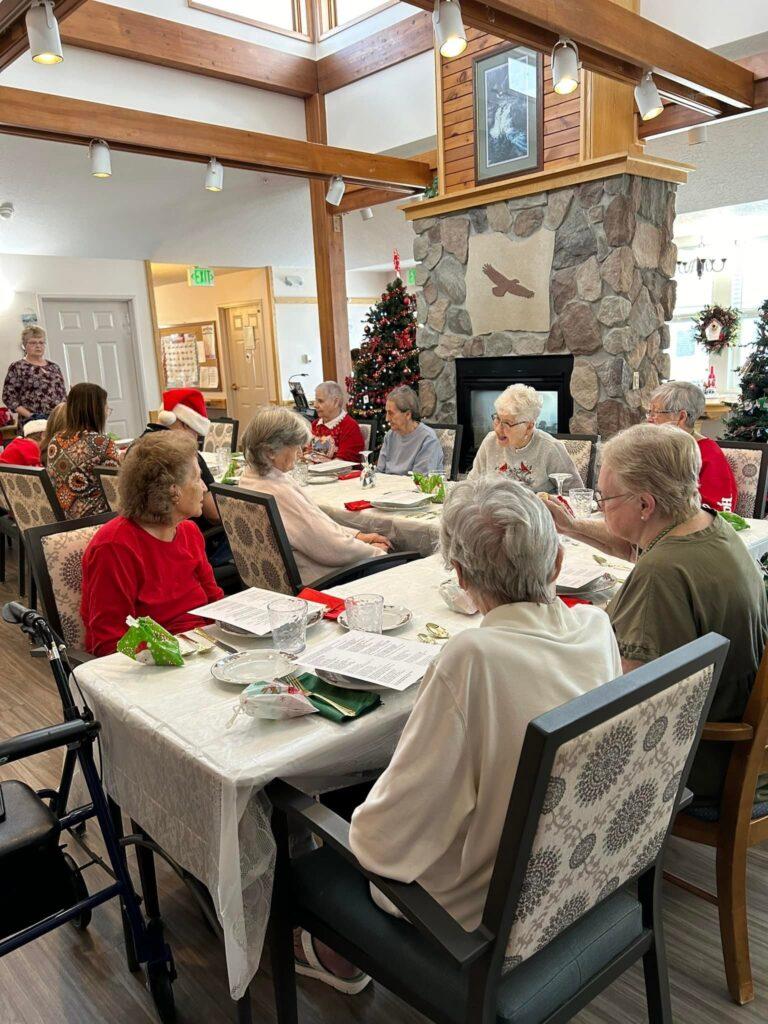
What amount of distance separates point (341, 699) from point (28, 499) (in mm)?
2754

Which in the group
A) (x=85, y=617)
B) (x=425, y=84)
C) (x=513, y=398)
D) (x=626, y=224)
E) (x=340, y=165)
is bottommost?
(x=85, y=617)

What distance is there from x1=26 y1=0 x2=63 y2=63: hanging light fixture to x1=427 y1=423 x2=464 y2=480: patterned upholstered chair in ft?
9.27

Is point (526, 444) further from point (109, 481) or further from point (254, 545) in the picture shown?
point (109, 481)

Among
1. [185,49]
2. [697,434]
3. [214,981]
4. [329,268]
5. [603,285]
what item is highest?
[185,49]

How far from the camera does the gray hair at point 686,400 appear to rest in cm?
315

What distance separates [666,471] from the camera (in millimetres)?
1664

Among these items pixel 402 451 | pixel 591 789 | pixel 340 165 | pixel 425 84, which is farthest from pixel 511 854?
pixel 425 84

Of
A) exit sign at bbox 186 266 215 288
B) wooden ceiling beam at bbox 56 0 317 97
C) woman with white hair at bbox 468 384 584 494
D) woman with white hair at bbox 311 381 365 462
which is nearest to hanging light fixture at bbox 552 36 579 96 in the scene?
woman with white hair at bbox 468 384 584 494

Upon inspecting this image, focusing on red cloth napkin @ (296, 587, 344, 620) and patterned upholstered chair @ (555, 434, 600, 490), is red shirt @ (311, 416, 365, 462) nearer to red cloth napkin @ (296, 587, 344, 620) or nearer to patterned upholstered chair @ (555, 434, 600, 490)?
patterned upholstered chair @ (555, 434, 600, 490)

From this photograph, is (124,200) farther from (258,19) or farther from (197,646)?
(197,646)

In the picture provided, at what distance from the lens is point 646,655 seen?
61.0 inches

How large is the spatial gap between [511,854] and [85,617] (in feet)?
4.98

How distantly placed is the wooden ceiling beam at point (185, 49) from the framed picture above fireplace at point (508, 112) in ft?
8.60

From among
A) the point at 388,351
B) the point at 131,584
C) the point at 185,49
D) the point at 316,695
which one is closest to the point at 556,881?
the point at 316,695
